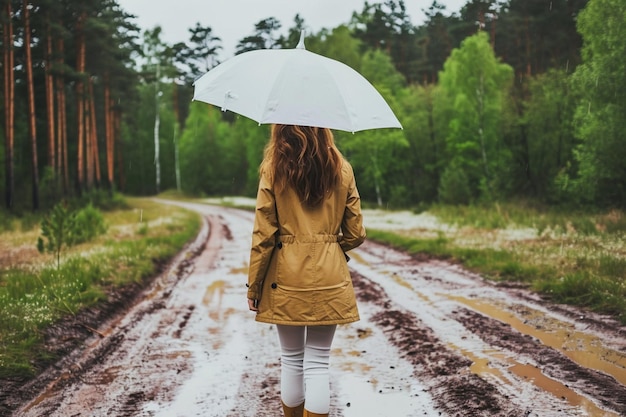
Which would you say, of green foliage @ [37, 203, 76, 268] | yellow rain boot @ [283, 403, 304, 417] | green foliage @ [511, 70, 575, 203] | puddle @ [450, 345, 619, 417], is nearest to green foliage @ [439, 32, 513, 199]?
green foliage @ [511, 70, 575, 203]

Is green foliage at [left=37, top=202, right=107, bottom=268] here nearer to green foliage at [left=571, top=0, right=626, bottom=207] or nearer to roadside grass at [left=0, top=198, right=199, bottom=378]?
roadside grass at [left=0, top=198, right=199, bottom=378]

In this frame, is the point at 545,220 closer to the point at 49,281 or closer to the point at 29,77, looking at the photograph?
the point at 49,281

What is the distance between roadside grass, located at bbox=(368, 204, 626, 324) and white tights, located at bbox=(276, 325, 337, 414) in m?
5.07

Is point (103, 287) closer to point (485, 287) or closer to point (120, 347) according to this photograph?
point (120, 347)

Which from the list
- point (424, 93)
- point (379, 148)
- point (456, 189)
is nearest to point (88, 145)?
point (379, 148)

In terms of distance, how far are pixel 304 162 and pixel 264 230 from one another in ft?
1.57

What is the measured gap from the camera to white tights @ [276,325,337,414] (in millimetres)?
3576

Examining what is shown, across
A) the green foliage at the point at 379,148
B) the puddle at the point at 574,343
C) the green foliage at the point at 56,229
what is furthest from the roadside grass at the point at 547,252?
the green foliage at the point at 379,148

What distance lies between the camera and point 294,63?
3850mm

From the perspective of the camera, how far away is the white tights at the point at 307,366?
3576 millimetres

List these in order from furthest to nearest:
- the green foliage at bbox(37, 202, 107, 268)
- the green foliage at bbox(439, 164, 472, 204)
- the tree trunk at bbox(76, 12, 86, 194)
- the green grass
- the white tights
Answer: the green foliage at bbox(439, 164, 472, 204) < the tree trunk at bbox(76, 12, 86, 194) < the green grass < the green foliage at bbox(37, 202, 107, 268) < the white tights

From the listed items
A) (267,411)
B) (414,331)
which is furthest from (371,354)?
(267,411)

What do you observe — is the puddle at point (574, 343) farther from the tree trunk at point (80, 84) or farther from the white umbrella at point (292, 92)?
the tree trunk at point (80, 84)

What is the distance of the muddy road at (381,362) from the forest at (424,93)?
16271mm
